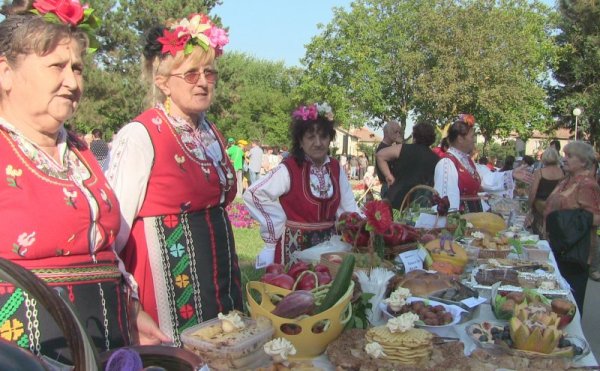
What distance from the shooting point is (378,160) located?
7.09 meters

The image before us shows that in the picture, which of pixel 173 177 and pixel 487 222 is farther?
pixel 487 222

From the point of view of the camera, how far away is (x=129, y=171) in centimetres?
197

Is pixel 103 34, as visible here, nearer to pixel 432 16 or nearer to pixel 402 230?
pixel 432 16

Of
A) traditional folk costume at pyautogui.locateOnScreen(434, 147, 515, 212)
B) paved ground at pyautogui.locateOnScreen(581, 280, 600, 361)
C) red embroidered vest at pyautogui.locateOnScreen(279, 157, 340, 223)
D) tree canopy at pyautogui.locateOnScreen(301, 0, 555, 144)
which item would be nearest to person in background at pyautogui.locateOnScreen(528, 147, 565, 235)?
paved ground at pyautogui.locateOnScreen(581, 280, 600, 361)

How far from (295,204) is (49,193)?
6.53 feet

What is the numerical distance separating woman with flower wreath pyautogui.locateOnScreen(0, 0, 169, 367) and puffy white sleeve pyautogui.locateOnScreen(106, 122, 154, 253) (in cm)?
29

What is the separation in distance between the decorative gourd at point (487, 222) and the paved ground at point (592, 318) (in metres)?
1.17

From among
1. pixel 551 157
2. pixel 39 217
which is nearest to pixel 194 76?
pixel 39 217

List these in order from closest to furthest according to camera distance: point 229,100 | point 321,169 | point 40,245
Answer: point 40,245, point 321,169, point 229,100

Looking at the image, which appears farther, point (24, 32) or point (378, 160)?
point (378, 160)

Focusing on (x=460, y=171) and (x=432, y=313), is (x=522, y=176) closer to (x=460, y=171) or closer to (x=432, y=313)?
(x=460, y=171)

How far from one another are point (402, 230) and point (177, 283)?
4.57ft

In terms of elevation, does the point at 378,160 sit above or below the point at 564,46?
below

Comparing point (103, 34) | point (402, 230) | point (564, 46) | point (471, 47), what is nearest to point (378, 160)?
point (402, 230)
